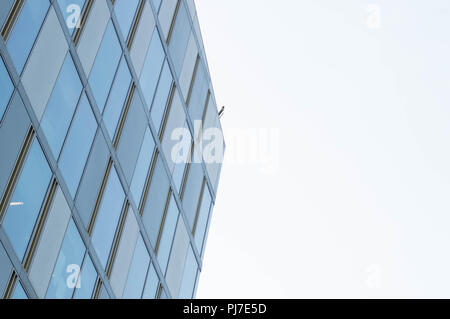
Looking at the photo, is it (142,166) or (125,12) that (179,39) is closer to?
(125,12)

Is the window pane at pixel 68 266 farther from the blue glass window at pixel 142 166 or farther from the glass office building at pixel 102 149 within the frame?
the blue glass window at pixel 142 166

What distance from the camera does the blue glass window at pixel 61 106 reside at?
16.8 metres

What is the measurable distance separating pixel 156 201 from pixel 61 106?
7.54 meters

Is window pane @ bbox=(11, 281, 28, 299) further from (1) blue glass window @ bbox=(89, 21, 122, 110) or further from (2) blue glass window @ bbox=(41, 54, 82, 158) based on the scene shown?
(1) blue glass window @ bbox=(89, 21, 122, 110)

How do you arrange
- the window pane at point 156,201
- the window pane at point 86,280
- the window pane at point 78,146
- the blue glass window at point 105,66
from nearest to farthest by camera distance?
the window pane at point 78,146, the window pane at point 86,280, the blue glass window at point 105,66, the window pane at point 156,201

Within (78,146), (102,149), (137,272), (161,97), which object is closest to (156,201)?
(137,272)

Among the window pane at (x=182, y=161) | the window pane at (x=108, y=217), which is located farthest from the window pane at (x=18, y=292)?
the window pane at (x=182, y=161)

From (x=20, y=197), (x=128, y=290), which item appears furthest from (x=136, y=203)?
(x=20, y=197)

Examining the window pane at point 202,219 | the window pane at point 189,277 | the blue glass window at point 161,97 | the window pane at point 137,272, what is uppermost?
the blue glass window at point 161,97

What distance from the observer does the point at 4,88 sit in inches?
577

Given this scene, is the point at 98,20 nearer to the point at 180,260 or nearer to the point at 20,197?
the point at 20,197

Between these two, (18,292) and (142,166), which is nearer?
(18,292)

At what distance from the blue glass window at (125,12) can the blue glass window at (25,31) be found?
4.99 m

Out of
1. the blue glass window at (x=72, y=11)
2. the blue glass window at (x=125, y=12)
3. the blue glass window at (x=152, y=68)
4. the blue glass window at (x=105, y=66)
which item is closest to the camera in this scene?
the blue glass window at (x=72, y=11)
